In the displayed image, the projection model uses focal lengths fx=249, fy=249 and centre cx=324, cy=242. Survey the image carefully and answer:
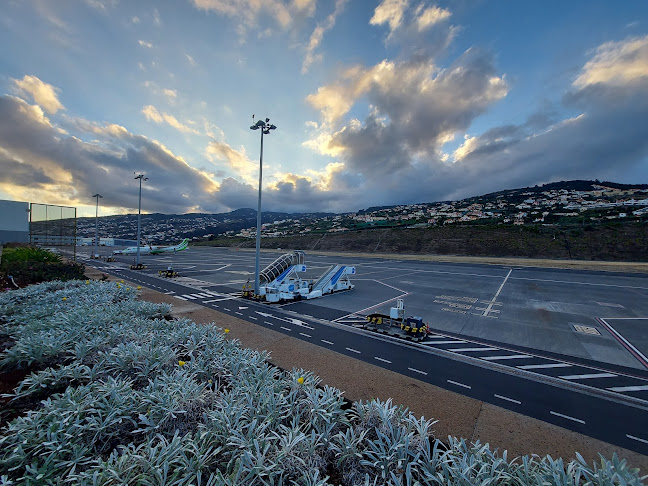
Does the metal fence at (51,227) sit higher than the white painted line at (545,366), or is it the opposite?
the metal fence at (51,227)

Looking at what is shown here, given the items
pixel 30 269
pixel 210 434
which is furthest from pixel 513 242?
pixel 30 269

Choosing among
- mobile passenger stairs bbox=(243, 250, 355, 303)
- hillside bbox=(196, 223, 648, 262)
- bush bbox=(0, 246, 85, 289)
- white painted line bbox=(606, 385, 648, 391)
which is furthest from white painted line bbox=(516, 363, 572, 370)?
hillside bbox=(196, 223, 648, 262)

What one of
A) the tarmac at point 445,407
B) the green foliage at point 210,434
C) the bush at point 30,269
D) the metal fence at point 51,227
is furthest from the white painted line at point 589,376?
the metal fence at point 51,227

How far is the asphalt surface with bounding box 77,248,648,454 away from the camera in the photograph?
783cm

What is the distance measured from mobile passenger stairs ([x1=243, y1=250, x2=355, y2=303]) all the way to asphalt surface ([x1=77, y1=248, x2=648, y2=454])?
1181mm

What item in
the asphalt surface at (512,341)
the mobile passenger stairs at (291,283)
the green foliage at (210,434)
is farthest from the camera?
the mobile passenger stairs at (291,283)

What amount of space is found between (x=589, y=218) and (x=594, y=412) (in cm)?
9665

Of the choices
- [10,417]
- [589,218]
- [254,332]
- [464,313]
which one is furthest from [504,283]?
[589,218]

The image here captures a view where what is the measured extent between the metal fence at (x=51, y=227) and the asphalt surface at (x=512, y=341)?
11063 mm

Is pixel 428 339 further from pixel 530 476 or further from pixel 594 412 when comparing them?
pixel 530 476

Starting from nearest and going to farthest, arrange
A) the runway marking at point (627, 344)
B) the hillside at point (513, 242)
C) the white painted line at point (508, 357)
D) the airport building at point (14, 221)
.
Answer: the white painted line at point (508, 357), the runway marking at point (627, 344), the airport building at point (14, 221), the hillside at point (513, 242)

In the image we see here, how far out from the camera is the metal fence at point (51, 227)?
86.5 ft

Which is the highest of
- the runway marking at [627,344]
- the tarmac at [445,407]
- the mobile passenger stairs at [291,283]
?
the mobile passenger stairs at [291,283]

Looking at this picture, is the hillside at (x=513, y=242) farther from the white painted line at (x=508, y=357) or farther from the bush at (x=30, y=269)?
the bush at (x=30, y=269)
